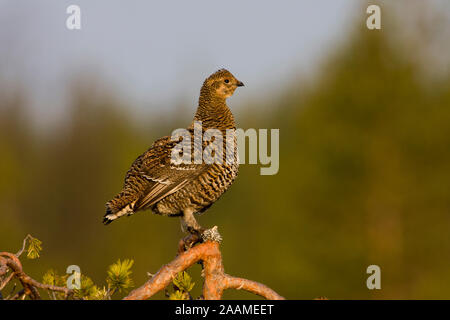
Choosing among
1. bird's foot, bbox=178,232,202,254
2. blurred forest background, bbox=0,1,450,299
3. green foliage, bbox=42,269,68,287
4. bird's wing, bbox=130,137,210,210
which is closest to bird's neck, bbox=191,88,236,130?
bird's wing, bbox=130,137,210,210

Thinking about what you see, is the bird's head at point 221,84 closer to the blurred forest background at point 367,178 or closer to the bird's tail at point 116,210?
the bird's tail at point 116,210

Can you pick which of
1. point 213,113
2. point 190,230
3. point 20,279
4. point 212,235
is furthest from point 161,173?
point 20,279

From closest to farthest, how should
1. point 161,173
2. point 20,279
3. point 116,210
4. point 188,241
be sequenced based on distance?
point 20,279 < point 188,241 < point 116,210 < point 161,173

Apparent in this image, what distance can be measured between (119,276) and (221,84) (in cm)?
352

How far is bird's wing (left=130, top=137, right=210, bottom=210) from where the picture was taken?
5.77 metres

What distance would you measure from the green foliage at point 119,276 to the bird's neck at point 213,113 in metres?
2.91

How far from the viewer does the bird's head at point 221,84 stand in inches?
273

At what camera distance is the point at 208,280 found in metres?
3.78

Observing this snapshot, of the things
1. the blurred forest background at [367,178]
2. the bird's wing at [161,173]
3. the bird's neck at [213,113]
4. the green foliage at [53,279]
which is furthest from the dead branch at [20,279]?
the blurred forest background at [367,178]

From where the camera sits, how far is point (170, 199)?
6.04 meters

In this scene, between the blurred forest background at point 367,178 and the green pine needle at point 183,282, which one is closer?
the green pine needle at point 183,282

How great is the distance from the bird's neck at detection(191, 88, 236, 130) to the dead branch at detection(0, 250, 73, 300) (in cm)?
304

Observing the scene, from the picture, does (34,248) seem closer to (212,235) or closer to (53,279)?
(53,279)
